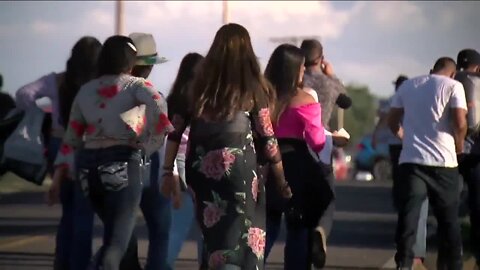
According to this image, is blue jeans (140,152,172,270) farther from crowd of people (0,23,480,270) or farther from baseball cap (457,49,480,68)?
baseball cap (457,49,480,68)

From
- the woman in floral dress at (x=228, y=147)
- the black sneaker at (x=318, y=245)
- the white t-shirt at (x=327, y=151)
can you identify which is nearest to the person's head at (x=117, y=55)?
the woman in floral dress at (x=228, y=147)

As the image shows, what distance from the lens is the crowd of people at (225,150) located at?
657cm

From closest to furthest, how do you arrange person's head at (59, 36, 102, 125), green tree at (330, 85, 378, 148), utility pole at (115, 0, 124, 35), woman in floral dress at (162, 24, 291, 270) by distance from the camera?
woman in floral dress at (162, 24, 291, 270) → person's head at (59, 36, 102, 125) → utility pole at (115, 0, 124, 35) → green tree at (330, 85, 378, 148)

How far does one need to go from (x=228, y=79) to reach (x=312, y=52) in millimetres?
2767

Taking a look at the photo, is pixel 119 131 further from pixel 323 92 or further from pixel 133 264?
pixel 323 92

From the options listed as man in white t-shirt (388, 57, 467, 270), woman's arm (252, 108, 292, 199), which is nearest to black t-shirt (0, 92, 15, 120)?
woman's arm (252, 108, 292, 199)

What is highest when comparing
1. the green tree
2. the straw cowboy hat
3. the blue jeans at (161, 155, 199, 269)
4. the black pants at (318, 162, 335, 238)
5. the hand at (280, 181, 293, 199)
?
the straw cowboy hat

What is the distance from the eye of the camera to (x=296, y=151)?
306 inches

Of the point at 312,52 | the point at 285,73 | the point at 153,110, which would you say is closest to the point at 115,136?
the point at 153,110

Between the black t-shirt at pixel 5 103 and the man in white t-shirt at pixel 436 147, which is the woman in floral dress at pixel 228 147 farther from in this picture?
the man in white t-shirt at pixel 436 147

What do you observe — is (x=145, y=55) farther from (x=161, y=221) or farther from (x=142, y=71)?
(x=161, y=221)

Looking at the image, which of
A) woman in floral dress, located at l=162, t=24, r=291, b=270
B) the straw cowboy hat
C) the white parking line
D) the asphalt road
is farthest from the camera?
the white parking line

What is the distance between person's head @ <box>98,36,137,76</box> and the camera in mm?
7039

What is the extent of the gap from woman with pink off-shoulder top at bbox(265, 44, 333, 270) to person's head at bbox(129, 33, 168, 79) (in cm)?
69
